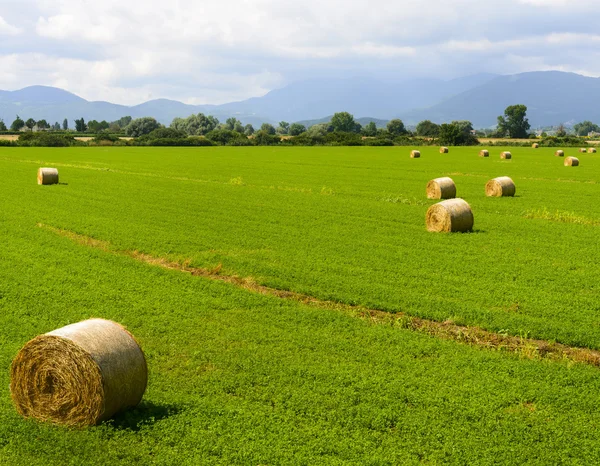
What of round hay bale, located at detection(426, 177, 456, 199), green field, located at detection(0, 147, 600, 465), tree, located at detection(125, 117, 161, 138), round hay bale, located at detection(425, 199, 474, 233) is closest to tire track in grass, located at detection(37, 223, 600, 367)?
green field, located at detection(0, 147, 600, 465)

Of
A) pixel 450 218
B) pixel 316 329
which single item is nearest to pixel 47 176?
pixel 450 218

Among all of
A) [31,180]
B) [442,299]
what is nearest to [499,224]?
[442,299]

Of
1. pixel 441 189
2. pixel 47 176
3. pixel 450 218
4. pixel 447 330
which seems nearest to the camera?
pixel 447 330

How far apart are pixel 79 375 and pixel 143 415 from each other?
3.90ft

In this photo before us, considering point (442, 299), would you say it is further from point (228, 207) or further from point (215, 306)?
point (228, 207)

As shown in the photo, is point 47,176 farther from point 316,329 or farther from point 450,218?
point 316,329

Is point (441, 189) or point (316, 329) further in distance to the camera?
point (441, 189)

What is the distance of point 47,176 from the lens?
4091 cm

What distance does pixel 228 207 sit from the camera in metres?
31.1

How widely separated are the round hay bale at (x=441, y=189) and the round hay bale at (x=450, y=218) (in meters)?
9.34

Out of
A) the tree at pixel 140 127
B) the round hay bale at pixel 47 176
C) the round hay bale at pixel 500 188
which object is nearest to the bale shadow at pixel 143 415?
the round hay bale at pixel 500 188

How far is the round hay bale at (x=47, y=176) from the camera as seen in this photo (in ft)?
134

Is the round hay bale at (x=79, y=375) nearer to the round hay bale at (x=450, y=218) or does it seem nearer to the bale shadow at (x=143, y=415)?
the bale shadow at (x=143, y=415)

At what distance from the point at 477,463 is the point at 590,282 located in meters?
10.6
